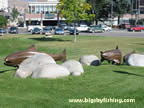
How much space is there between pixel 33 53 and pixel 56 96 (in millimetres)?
4847

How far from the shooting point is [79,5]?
4122 cm

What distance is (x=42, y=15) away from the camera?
128125 mm

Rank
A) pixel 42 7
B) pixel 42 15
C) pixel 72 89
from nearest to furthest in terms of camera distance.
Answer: pixel 72 89 < pixel 42 15 < pixel 42 7

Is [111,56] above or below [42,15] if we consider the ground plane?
below

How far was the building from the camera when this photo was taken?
4958 inches

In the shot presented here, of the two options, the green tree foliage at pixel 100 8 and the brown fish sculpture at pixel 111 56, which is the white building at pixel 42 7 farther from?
the brown fish sculpture at pixel 111 56

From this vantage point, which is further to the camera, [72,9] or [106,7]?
[106,7]

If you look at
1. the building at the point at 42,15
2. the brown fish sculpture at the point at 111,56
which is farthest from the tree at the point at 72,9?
the building at the point at 42,15

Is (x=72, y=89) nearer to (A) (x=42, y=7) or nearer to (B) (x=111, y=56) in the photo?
(B) (x=111, y=56)

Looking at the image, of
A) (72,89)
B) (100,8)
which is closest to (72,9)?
(72,89)

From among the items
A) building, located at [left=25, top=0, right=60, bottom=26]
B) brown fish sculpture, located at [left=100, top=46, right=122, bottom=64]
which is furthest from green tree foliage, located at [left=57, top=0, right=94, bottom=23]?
building, located at [left=25, top=0, right=60, bottom=26]

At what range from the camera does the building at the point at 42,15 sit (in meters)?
126

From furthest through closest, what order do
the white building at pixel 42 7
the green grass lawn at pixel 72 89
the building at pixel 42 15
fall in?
the white building at pixel 42 7 < the building at pixel 42 15 < the green grass lawn at pixel 72 89

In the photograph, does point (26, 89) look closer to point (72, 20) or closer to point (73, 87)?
point (73, 87)
